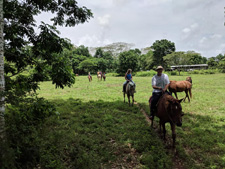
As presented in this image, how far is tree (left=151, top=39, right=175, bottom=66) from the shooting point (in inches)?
2270

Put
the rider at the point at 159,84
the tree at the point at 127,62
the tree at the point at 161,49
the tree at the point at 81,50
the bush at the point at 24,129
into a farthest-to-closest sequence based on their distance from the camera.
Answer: the tree at the point at 81,50 < the tree at the point at 161,49 < the tree at the point at 127,62 < the rider at the point at 159,84 < the bush at the point at 24,129

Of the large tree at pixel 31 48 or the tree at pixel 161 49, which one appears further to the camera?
the tree at pixel 161 49

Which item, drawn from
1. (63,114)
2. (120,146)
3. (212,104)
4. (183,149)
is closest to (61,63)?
(120,146)

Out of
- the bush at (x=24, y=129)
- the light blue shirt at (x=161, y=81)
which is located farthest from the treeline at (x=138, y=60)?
the bush at (x=24, y=129)

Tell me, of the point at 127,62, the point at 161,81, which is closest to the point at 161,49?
the point at 127,62

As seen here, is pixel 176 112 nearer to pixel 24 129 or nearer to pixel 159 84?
pixel 159 84

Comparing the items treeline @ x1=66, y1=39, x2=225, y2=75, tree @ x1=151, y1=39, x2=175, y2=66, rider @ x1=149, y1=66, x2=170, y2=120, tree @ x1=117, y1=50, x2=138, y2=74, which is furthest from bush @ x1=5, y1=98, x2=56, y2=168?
tree @ x1=151, y1=39, x2=175, y2=66

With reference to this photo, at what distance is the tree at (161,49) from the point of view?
57656 mm

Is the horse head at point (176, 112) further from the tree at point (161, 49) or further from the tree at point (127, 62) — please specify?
the tree at point (161, 49)

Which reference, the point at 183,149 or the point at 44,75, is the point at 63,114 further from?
the point at 183,149

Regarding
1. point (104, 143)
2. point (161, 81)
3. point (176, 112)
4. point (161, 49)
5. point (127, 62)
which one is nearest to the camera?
point (176, 112)

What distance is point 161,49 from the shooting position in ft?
189

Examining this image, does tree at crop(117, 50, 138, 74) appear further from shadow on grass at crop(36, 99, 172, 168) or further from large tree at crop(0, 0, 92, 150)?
large tree at crop(0, 0, 92, 150)

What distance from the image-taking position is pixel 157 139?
5105 millimetres
